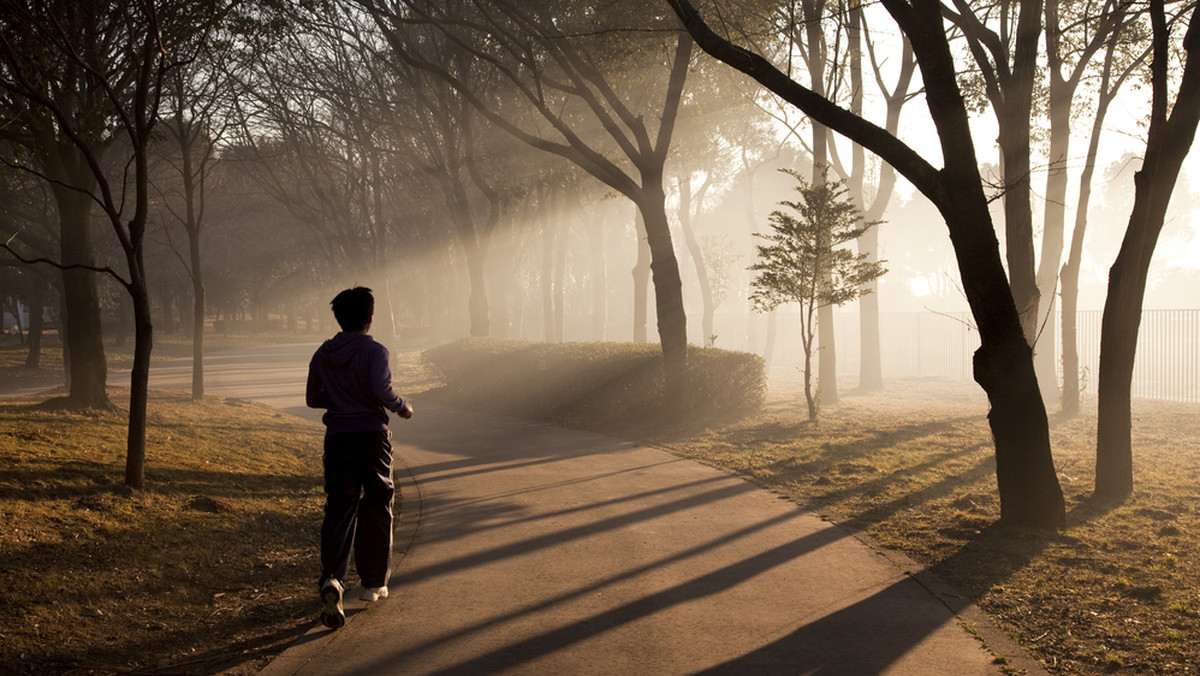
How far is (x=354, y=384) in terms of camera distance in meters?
5.14

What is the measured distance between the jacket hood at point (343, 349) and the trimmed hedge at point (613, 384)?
34.3ft

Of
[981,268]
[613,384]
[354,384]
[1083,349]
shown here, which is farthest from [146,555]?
[1083,349]

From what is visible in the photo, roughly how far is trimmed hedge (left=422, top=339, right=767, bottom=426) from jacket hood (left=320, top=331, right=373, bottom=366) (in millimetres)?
10454

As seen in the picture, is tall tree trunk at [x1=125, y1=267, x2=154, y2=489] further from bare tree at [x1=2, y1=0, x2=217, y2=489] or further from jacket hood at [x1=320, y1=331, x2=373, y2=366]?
jacket hood at [x1=320, y1=331, x2=373, y2=366]

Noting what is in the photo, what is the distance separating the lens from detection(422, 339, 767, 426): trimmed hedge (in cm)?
1564

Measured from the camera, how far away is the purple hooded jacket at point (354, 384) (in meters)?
5.11

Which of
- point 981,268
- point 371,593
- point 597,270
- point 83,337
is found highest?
point 597,270

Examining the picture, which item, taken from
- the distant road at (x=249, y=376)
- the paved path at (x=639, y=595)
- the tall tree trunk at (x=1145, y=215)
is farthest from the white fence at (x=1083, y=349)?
the distant road at (x=249, y=376)

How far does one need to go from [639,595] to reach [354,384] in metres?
2.18

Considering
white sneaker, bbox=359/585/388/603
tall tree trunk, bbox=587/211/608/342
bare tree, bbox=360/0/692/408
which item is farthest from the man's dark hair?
tall tree trunk, bbox=587/211/608/342

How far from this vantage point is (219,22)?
31.1 feet

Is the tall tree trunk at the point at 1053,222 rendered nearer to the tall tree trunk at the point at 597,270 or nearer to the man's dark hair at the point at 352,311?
the man's dark hair at the point at 352,311

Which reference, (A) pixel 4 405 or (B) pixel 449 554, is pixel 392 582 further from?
(A) pixel 4 405

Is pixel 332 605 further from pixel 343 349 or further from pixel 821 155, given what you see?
pixel 821 155
